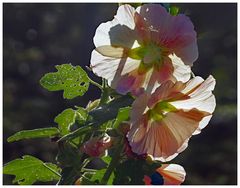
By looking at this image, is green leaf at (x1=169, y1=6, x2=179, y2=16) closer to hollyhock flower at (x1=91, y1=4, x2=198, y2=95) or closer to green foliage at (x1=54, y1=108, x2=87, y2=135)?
hollyhock flower at (x1=91, y1=4, x2=198, y2=95)

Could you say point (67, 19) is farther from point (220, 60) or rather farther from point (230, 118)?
point (230, 118)

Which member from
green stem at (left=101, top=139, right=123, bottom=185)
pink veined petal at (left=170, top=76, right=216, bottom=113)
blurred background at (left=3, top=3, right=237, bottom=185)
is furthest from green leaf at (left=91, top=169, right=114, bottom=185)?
blurred background at (left=3, top=3, right=237, bottom=185)

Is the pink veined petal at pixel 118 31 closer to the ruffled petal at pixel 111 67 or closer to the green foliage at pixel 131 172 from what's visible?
the ruffled petal at pixel 111 67

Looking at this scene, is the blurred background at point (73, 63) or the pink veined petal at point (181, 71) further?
the blurred background at point (73, 63)

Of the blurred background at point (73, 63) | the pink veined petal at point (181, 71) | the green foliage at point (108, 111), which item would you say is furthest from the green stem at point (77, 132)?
the blurred background at point (73, 63)

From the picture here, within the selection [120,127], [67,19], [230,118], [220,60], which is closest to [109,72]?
[120,127]

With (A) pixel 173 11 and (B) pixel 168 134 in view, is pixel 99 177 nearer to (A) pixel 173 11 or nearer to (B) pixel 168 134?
(B) pixel 168 134
